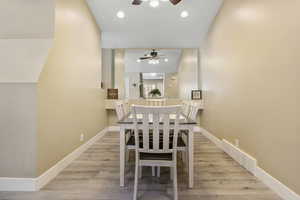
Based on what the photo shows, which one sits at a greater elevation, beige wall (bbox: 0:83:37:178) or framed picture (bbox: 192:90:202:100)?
framed picture (bbox: 192:90:202:100)

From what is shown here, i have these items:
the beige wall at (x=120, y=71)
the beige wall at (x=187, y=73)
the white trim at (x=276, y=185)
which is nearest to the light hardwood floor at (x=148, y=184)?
the white trim at (x=276, y=185)

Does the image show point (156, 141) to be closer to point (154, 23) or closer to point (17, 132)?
point (17, 132)

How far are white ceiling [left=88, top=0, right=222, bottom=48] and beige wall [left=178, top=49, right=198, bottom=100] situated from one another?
28 centimetres

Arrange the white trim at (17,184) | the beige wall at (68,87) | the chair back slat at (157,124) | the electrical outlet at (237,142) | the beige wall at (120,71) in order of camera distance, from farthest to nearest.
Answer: the beige wall at (120,71) < the electrical outlet at (237,142) < the beige wall at (68,87) < the white trim at (17,184) < the chair back slat at (157,124)

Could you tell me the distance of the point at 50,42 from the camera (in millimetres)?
2096

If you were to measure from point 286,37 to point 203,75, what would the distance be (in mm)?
3278

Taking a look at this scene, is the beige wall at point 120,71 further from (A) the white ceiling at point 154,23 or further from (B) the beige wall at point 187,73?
(B) the beige wall at point 187,73

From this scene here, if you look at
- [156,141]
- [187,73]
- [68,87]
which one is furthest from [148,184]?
[187,73]

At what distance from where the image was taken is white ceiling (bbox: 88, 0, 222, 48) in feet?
12.7

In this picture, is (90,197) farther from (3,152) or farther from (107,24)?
(107,24)

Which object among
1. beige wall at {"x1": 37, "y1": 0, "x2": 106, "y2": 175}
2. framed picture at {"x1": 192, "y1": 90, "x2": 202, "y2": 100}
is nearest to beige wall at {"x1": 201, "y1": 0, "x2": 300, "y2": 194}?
framed picture at {"x1": 192, "y1": 90, "x2": 202, "y2": 100}

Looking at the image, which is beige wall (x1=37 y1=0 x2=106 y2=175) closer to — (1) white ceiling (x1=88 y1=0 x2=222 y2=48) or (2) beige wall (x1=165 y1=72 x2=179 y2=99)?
(1) white ceiling (x1=88 y1=0 x2=222 y2=48)

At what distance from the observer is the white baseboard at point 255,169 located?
187 cm

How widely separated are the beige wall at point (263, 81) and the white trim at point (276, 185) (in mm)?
54
